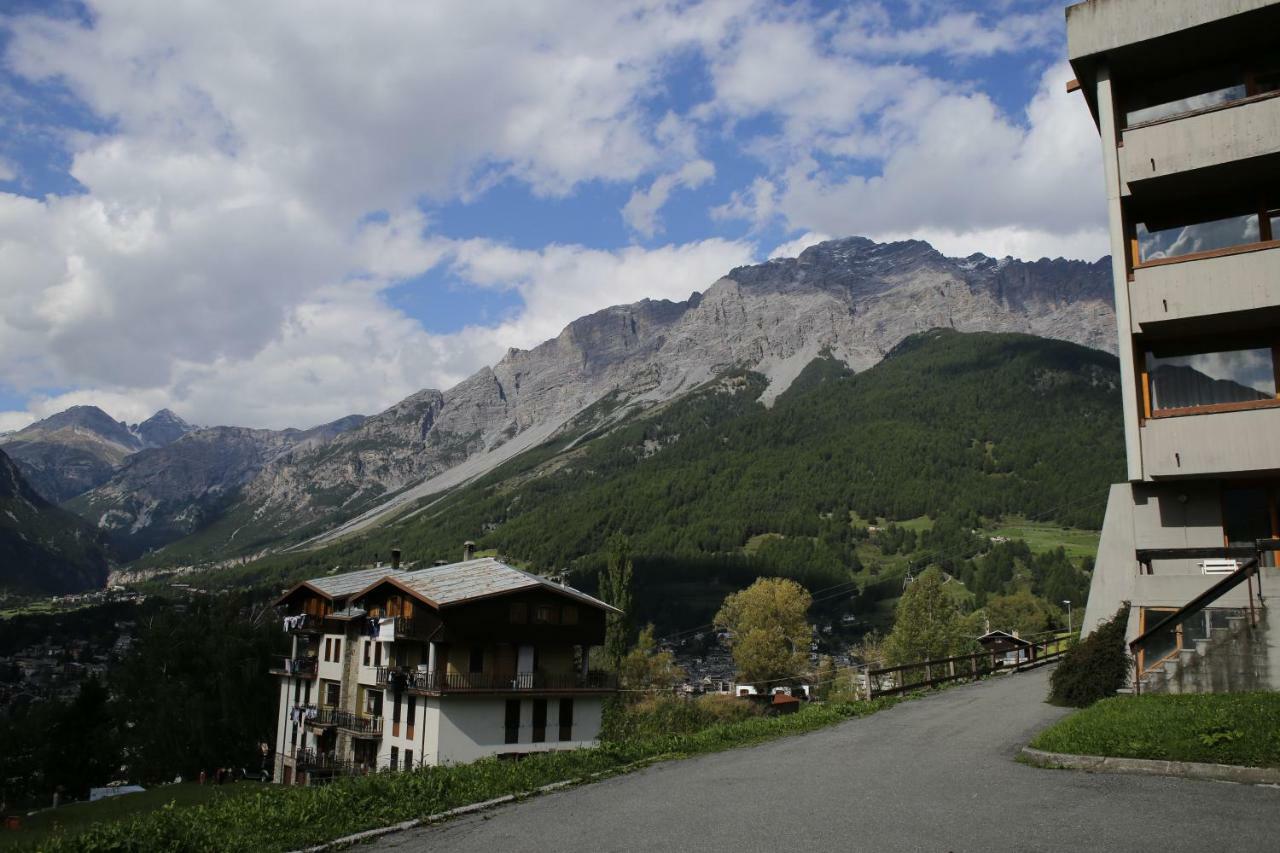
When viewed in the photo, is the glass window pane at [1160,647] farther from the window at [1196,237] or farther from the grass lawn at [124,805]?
the grass lawn at [124,805]

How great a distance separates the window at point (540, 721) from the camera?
5197 centimetres

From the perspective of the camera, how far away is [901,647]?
281 ft

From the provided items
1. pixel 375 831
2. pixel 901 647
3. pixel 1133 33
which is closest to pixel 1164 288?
pixel 1133 33

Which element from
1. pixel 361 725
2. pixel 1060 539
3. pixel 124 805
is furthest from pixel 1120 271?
pixel 1060 539

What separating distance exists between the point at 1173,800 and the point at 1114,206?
17720 millimetres

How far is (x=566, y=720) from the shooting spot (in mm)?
53062

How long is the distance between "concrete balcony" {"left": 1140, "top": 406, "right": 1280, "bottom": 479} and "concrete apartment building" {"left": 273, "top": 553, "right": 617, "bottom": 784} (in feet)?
119

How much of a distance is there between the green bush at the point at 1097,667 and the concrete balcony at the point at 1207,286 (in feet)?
24.2

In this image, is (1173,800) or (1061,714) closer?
(1173,800)

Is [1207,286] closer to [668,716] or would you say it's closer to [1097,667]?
[1097,667]

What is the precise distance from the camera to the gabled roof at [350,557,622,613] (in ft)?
169

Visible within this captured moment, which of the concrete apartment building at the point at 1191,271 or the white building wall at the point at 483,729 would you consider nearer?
the concrete apartment building at the point at 1191,271

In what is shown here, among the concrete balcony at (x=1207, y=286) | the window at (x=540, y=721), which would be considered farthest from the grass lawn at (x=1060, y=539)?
the concrete balcony at (x=1207, y=286)

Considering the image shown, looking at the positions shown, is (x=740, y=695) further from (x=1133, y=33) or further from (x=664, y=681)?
(x=1133, y=33)
